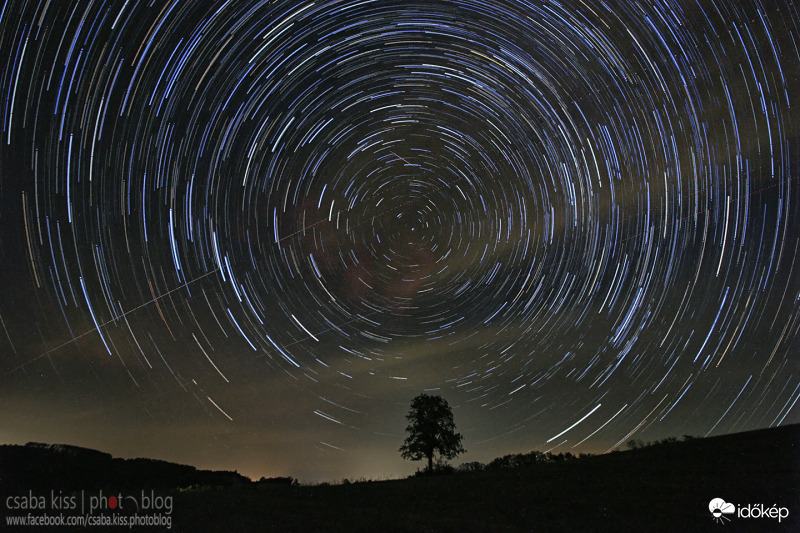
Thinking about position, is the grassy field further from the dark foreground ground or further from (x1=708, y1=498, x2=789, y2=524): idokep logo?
(x1=708, y1=498, x2=789, y2=524): idokep logo

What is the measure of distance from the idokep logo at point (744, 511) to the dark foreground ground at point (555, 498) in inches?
5.3

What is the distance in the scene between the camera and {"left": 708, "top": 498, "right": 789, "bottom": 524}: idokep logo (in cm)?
1245

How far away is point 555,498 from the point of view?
1578 centimetres

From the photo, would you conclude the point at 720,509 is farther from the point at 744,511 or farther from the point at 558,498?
the point at 558,498

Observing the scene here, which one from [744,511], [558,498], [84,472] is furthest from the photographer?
[84,472]

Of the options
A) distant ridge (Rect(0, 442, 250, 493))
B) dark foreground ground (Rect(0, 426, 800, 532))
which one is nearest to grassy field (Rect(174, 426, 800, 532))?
dark foreground ground (Rect(0, 426, 800, 532))

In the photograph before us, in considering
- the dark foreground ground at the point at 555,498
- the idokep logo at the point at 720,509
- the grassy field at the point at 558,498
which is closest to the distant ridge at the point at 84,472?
the dark foreground ground at the point at 555,498

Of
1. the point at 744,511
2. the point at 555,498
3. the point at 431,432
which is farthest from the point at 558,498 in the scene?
the point at 431,432

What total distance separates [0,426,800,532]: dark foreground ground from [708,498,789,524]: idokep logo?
0.13 meters

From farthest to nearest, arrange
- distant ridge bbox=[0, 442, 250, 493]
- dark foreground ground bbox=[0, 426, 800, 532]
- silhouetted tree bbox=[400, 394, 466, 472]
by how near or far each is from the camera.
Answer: silhouetted tree bbox=[400, 394, 466, 472]
distant ridge bbox=[0, 442, 250, 493]
dark foreground ground bbox=[0, 426, 800, 532]

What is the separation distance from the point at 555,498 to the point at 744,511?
516 centimetres

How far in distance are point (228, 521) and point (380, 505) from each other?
5.14 m

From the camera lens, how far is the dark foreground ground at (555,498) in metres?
12.6

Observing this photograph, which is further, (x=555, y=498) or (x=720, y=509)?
(x=555, y=498)
